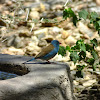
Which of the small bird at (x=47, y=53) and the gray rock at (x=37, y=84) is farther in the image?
the small bird at (x=47, y=53)

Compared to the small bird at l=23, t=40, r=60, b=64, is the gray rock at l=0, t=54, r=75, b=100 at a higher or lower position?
lower

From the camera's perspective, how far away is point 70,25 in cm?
710

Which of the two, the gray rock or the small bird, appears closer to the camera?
the gray rock

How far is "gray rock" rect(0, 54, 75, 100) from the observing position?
2018 millimetres

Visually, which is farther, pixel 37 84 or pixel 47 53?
pixel 47 53

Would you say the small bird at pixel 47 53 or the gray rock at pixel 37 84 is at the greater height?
the small bird at pixel 47 53

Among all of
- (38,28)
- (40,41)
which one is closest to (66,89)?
(40,41)

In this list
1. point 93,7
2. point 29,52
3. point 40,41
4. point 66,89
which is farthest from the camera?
point 93,7

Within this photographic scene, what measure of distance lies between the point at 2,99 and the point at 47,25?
5.23m

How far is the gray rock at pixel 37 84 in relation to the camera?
202 centimetres

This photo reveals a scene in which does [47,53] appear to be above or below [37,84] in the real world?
above

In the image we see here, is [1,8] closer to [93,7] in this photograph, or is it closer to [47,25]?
[47,25]

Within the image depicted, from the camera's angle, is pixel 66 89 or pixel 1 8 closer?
pixel 66 89

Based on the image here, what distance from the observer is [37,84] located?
219cm
